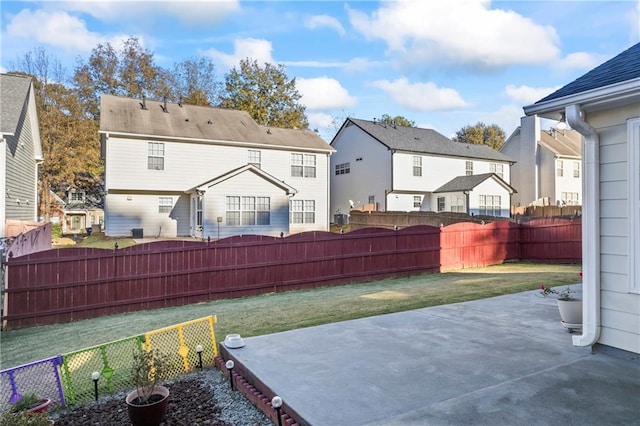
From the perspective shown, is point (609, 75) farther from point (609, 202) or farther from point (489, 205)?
point (489, 205)

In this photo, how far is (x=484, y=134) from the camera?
169ft

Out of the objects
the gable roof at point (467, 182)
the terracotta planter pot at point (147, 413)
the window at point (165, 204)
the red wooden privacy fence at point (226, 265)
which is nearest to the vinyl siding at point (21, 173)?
the window at point (165, 204)

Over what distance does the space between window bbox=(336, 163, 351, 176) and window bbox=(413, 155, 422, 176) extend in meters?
5.08

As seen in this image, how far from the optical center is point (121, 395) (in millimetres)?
4047

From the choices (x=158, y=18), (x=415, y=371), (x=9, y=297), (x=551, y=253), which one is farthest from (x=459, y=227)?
(x=9, y=297)

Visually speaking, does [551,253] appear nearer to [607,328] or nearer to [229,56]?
[607,328]

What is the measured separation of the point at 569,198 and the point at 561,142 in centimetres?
468

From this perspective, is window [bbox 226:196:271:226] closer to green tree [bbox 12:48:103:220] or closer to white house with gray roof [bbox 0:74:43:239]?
white house with gray roof [bbox 0:74:43:239]

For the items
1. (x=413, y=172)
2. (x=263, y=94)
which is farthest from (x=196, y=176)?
(x=263, y=94)

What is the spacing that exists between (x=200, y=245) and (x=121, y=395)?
15.4 feet

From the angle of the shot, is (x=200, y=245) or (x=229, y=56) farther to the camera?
(x=229, y=56)

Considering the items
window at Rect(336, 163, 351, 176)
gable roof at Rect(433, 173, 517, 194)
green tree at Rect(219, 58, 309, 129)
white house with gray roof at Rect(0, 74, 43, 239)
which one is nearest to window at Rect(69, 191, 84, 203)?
green tree at Rect(219, 58, 309, 129)

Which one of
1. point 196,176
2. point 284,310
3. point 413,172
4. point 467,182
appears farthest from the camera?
point 413,172

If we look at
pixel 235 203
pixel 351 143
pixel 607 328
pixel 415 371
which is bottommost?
pixel 415 371
